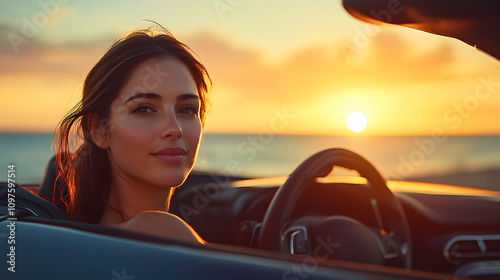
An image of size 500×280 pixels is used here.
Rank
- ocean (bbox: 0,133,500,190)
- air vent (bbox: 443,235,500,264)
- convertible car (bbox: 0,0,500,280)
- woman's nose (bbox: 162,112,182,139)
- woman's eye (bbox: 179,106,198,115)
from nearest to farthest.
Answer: convertible car (bbox: 0,0,500,280) → woman's nose (bbox: 162,112,182,139) → woman's eye (bbox: 179,106,198,115) → air vent (bbox: 443,235,500,264) → ocean (bbox: 0,133,500,190)

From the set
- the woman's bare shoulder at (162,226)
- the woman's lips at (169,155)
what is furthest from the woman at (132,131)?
the woman's bare shoulder at (162,226)

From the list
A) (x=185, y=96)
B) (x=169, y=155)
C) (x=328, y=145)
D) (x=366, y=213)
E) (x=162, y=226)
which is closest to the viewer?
(x=162, y=226)

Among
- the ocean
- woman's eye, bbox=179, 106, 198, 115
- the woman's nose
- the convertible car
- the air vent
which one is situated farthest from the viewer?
the ocean

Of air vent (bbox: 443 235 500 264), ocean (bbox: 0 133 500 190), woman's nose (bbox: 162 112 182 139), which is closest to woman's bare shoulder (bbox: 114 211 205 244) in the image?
woman's nose (bbox: 162 112 182 139)

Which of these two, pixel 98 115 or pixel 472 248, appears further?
pixel 472 248

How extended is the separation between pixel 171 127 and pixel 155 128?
0.20 feet

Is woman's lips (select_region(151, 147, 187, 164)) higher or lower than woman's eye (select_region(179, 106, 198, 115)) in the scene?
lower

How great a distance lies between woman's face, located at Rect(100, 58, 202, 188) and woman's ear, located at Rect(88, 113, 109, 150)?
0.05 ft

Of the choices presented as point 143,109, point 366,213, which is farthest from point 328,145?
point 143,109

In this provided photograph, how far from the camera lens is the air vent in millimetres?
2770

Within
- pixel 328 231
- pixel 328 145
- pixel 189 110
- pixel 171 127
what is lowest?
pixel 328 231

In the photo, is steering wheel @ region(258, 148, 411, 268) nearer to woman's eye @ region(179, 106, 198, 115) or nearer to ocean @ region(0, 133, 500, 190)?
woman's eye @ region(179, 106, 198, 115)

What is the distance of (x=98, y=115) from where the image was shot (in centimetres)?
221

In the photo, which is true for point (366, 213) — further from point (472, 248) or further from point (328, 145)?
point (328, 145)
